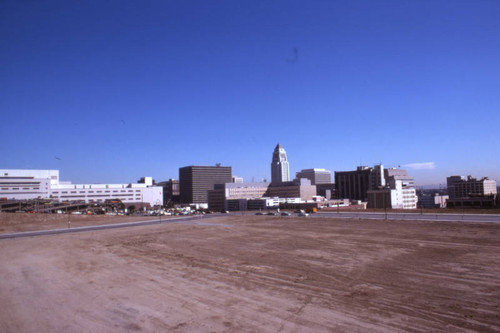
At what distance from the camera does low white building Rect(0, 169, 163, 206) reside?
114 meters

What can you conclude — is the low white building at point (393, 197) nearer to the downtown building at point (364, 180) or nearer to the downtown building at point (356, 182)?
the downtown building at point (364, 180)

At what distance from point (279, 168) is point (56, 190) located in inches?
4314

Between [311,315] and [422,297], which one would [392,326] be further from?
[422,297]

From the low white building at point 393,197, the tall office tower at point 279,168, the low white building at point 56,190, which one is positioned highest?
the tall office tower at point 279,168

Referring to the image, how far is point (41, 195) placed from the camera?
380 ft

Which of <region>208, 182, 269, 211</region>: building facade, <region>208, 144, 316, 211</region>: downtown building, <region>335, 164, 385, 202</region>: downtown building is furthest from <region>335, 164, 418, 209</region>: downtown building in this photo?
<region>208, 182, 269, 211</region>: building facade

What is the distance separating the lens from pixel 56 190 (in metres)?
121

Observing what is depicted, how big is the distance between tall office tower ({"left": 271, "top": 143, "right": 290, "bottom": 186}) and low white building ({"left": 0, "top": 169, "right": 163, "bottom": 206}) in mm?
68820

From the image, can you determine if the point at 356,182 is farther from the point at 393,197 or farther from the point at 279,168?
the point at 393,197

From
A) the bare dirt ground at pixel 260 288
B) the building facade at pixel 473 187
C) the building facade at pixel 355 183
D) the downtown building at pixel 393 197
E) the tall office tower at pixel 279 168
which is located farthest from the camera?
the tall office tower at pixel 279 168

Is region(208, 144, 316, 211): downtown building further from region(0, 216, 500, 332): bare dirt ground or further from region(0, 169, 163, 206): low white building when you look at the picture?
region(0, 216, 500, 332): bare dirt ground

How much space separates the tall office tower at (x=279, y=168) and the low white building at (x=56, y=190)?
6882 cm

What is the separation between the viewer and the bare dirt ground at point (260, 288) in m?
9.20

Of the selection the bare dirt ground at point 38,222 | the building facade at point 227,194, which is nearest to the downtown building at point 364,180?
the building facade at point 227,194
